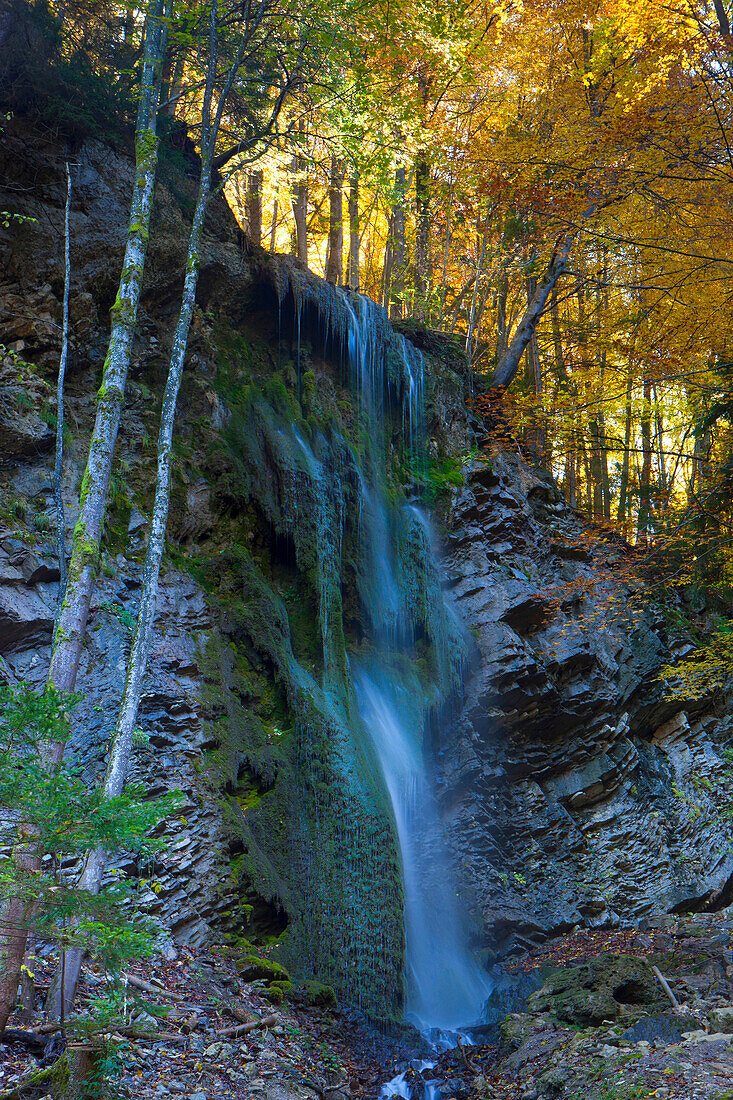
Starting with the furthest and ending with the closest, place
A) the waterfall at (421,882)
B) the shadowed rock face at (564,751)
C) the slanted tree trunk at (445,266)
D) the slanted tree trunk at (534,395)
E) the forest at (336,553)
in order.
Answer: the slanted tree trunk at (445,266), the slanted tree trunk at (534,395), the shadowed rock face at (564,751), the waterfall at (421,882), the forest at (336,553)

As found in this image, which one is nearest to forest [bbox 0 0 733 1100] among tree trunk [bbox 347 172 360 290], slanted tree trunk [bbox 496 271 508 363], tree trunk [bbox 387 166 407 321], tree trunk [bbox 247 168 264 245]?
tree trunk [bbox 247 168 264 245]

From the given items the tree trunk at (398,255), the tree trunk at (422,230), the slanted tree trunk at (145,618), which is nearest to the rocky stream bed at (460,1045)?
the slanted tree trunk at (145,618)

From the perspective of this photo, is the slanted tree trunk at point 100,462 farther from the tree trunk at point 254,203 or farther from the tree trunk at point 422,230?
the tree trunk at point 422,230

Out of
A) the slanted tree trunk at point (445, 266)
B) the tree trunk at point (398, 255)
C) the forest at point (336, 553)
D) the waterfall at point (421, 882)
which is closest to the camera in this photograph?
the forest at point (336, 553)

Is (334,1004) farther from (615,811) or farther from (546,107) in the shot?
(546,107)

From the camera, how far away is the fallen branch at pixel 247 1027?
536cm

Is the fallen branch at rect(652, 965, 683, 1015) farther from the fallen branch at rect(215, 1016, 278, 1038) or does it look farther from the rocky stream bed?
the fallen branch at rect(215, 1016, 278, 1038)

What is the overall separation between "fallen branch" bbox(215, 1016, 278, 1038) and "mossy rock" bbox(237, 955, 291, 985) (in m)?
0.60

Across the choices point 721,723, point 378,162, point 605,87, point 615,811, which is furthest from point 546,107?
point 615,811

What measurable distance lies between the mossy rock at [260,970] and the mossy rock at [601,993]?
10.5ft

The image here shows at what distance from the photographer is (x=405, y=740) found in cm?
1093

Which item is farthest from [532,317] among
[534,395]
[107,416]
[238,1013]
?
[238,1013]

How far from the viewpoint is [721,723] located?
13.9 m

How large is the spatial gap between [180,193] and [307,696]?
8.27 m
